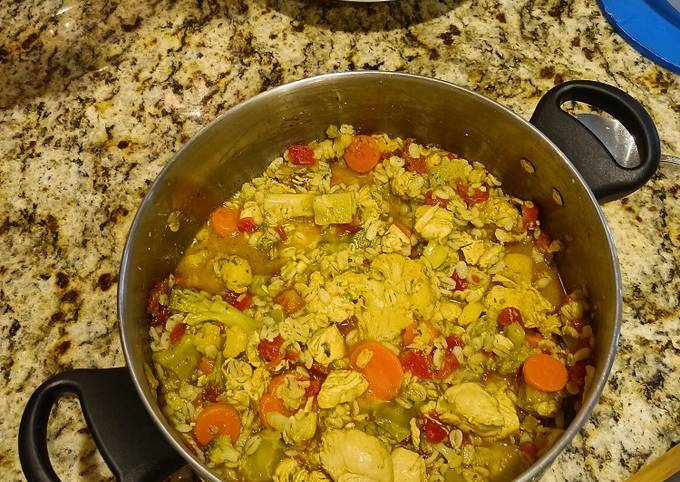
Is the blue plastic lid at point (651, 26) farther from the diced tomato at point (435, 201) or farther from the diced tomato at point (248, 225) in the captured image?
the diced tomato at point (248, 225)

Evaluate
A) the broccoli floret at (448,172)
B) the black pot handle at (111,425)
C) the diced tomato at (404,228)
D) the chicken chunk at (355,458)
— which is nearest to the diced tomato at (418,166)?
the broccoli floret at (448,172)

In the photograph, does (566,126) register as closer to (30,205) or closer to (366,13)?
(366,13)

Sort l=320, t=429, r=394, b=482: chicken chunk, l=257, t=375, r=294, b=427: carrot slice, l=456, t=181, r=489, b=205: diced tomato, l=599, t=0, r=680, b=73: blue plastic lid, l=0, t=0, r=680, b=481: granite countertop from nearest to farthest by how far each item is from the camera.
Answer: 1. l=320, t=429, r=394, b=482: chicken chunk
2. l=257, t=375, r=294, b=427: carrot slice
3. l=0, t=0, r=680, b=481: granite countertop
4. l=456, t=181, r=489, b=205: diced tomato
5. l=599, t=0, r=680, b=73: blue plastic lid

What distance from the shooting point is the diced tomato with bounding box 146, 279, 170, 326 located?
1252 millimetres

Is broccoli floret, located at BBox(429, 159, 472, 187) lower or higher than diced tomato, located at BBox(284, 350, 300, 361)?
higher

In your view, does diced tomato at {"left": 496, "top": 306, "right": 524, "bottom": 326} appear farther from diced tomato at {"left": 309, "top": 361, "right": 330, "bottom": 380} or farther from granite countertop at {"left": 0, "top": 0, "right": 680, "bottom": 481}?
diced tomato at {"left": 309, "top": 361, "right": 330, "bottom": 380}

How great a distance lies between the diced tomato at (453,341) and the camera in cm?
121

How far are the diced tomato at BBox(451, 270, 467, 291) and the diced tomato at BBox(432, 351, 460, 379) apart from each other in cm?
14

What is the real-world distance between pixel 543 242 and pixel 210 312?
0.73 meters

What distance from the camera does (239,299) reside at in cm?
129

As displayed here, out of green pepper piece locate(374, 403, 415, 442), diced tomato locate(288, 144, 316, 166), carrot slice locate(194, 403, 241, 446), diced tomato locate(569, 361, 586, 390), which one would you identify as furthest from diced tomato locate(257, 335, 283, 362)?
diced tomato locate(569, 361, 586, 390)

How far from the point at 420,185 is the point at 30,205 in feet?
3.00

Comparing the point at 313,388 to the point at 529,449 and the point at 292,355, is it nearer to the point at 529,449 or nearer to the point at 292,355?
the point at 292,355

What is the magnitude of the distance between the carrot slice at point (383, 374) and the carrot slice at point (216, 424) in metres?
0.25
